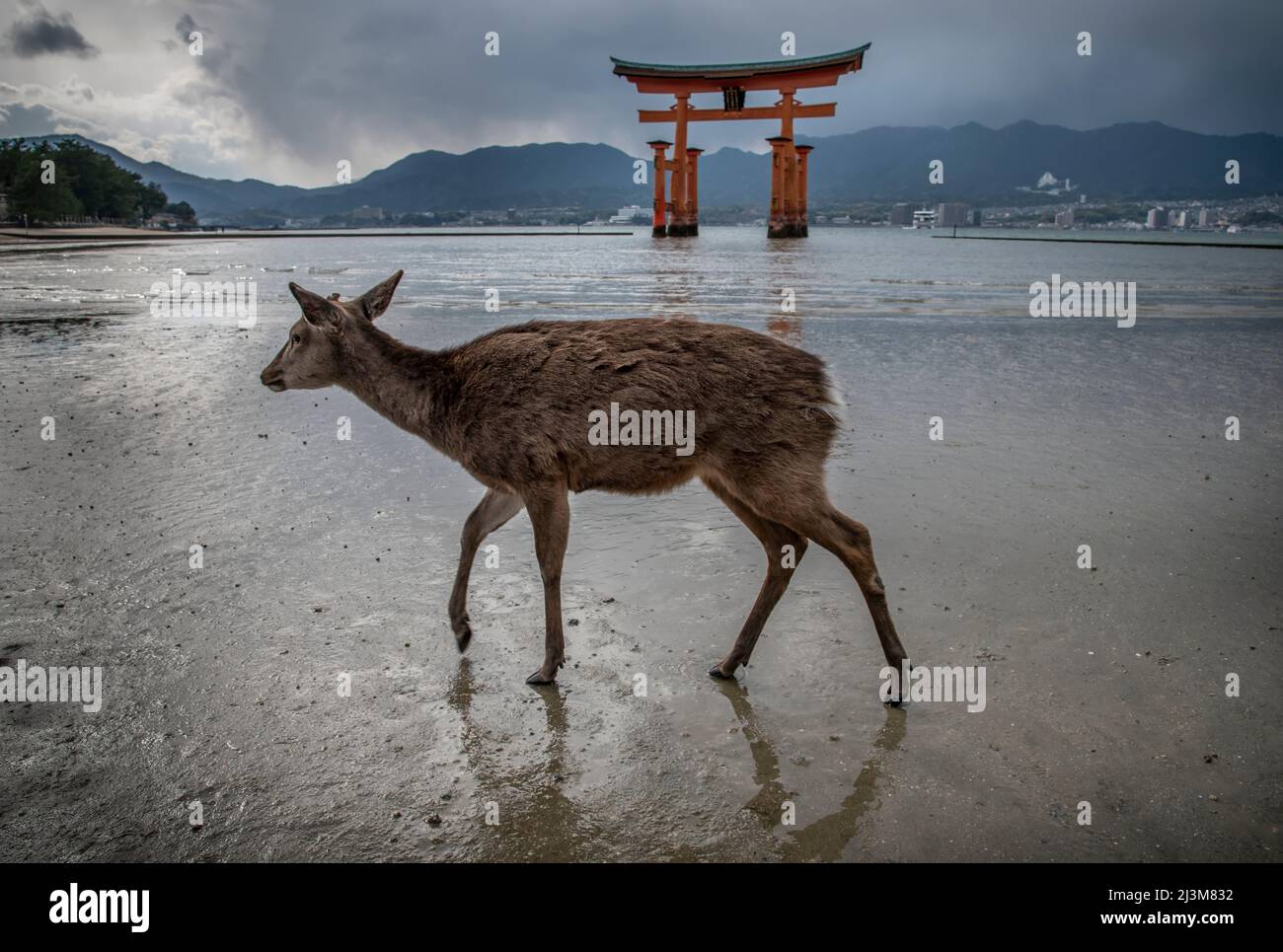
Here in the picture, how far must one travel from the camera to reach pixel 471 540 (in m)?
4.35

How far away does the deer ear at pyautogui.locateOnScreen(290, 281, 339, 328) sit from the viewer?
14.4 feet

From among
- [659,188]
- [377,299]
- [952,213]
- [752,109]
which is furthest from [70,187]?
[952,213]

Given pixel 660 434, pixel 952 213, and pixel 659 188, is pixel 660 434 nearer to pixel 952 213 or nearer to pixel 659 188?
pixel 659 188

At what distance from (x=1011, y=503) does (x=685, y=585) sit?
97.8 inches

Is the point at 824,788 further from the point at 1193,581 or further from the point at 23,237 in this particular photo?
the point at 23,237

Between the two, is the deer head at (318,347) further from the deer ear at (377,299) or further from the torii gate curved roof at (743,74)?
the torii gate curved roof at (743,74)

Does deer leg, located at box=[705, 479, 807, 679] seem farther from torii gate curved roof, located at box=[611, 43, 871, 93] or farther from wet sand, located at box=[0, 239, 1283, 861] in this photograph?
torii gate curved roof, located at box=[611, 43, 871, 93]

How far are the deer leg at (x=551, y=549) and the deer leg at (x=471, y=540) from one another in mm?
297

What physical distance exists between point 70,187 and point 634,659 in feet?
299

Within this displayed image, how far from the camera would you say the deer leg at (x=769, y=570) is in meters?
3.92

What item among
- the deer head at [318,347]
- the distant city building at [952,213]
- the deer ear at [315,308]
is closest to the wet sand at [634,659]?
the deer head at [318,347]

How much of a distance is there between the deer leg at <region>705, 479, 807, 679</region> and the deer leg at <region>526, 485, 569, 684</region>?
2.15 feet

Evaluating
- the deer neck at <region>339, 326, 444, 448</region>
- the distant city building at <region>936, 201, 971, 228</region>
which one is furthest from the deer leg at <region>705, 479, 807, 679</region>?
the distant city building at <region>936, 201, 971, 228</region>

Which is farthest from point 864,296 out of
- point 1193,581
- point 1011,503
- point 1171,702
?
point 1171,702
